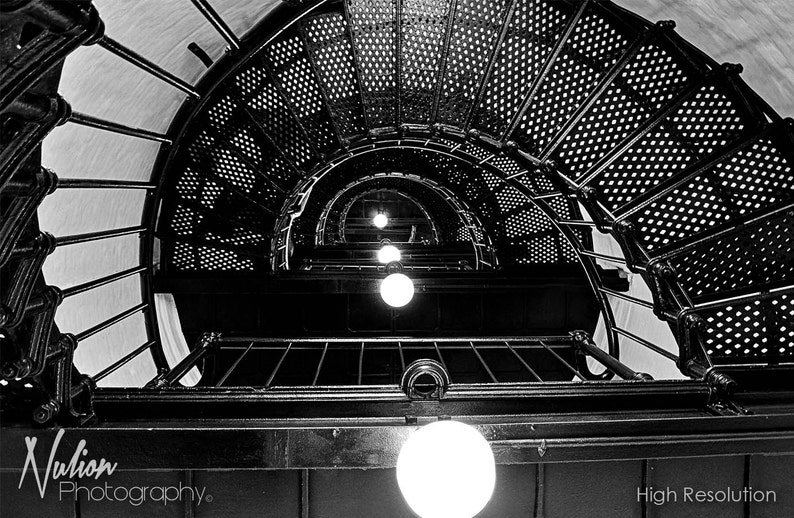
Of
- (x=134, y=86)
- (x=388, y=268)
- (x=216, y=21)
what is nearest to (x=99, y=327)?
(x=134, y=86)

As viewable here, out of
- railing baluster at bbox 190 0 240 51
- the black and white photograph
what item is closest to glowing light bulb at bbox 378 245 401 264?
the black and white photograph

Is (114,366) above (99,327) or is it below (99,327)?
below

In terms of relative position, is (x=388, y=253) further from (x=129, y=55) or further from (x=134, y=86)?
(x=129, y=55)

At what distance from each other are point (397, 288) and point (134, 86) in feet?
8.45

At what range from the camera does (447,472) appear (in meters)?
1.52

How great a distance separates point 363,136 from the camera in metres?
4.00

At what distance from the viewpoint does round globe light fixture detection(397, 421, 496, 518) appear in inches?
58.5

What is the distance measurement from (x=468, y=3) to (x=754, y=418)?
125 inches

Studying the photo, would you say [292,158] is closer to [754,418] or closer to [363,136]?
[363,136]

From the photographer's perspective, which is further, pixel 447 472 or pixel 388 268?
pixel 388 268

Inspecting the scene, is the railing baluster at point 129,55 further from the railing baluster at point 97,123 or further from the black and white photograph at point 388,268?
the railing baluster at point 97,123

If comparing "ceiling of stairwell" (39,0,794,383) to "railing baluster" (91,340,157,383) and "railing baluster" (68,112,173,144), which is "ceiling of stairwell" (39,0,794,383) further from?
"railing baluster" (91,340,157,383)

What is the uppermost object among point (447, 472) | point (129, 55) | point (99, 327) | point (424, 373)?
point (129, 55)

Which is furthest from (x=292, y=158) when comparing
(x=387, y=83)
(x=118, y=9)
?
(x=118, y=9)
